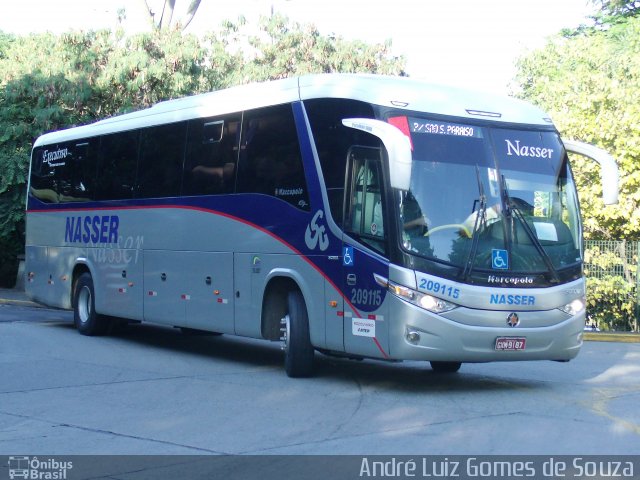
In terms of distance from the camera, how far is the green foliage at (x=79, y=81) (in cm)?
2856

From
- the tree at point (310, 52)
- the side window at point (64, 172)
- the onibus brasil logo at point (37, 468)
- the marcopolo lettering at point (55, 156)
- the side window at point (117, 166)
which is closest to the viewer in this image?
the onibus brasil logo at point (37, 468)

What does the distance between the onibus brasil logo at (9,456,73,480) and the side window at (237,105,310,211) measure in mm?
5510

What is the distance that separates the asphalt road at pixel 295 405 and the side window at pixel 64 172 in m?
3.53

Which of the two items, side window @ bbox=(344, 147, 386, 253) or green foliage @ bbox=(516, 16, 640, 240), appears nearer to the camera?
side window @ bbox=(344, 147, 386, 253)

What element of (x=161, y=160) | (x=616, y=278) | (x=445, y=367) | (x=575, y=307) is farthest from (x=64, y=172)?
(x=616, y=278)

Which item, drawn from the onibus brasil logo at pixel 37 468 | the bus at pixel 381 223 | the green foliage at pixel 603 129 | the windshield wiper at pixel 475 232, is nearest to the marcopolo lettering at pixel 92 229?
the bus at pixel 381 223

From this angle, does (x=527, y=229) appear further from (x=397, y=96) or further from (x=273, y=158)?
(x=273, y=158)

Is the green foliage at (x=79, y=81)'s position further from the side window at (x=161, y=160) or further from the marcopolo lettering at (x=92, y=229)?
the side window at (x=161, y=160)

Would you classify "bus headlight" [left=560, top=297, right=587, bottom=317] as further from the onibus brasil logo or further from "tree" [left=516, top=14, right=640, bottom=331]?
"tree" [left=516, top=14, right=640, bottom=331]

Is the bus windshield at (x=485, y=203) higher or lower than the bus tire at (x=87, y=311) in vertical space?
higher

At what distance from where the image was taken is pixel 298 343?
12578 millimetres

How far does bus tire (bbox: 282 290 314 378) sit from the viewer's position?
495 inches

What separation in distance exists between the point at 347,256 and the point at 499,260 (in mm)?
1798

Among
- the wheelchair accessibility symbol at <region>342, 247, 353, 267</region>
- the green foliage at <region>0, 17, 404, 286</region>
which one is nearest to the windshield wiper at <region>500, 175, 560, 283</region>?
the wheelchair accessibility symbol at <region>342, 247, 353, 267</region>
